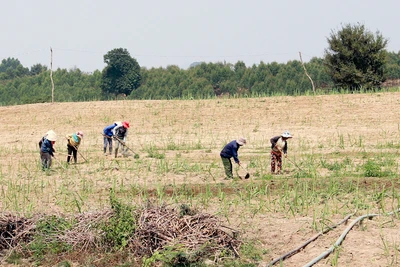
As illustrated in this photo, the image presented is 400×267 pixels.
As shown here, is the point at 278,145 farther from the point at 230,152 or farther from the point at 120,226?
the point at 120,226

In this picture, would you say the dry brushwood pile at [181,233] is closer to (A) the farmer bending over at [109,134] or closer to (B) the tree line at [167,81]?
(A) the farmer bending over at [109,134]

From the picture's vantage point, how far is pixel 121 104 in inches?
1201

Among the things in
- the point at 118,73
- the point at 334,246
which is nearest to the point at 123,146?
the point at 334,246

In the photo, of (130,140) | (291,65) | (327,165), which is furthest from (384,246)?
(291,65)

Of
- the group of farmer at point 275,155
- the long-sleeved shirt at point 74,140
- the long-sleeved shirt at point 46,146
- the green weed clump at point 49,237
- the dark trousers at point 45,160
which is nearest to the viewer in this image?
the green weed clump at point 49,237

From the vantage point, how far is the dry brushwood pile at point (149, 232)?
923cm

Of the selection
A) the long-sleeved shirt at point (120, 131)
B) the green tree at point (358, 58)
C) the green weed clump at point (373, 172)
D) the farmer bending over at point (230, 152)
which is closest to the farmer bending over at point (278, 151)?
the farmer bending over at point (230, 152)

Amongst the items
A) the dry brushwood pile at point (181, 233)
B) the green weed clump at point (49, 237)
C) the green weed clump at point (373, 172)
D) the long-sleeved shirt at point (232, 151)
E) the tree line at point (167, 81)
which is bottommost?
the green weed clump at point (49, 237)

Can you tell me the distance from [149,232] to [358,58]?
28.7 metres

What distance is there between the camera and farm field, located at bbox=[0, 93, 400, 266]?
33.2 feet

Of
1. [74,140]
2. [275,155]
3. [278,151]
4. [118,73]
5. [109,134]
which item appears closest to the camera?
[278,151]

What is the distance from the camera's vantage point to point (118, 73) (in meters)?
49.3

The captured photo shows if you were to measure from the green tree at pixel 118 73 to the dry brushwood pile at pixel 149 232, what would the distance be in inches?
1526

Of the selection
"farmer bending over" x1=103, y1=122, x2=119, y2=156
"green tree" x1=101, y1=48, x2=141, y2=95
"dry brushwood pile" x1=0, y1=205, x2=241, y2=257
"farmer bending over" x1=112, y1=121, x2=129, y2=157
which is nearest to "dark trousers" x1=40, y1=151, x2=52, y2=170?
"farmer bending over" x1=112, y1=121, x2=129, y2=157
